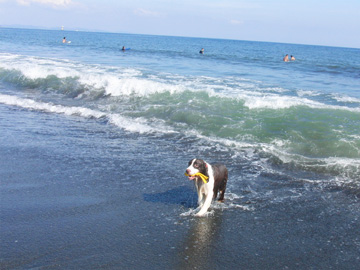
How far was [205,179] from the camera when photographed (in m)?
5.78

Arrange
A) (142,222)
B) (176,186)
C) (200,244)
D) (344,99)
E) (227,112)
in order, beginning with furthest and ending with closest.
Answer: (344,99) < (227,112) < (176,186) < (142,222) < (200,244)

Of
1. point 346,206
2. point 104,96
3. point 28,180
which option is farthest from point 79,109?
point 346,206

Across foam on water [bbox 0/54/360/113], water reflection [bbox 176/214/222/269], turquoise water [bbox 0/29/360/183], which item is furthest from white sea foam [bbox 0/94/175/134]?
water reflection [bbox 176/214/222/269]

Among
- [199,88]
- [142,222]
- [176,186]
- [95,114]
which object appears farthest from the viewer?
[199,88]

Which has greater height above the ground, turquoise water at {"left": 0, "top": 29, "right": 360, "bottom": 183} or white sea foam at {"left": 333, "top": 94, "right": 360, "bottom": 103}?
white sea foam at {"left": 333, "top": 94, "right": 360, "bottom": 103}

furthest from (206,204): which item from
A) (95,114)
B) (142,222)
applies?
(95,114)

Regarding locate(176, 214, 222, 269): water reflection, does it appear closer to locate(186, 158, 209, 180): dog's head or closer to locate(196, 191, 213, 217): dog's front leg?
locate(196, 191, 213, 217): dog's front leg

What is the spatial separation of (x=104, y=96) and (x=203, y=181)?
39.9 ft

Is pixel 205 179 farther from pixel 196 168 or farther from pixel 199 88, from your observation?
pixel 199 88

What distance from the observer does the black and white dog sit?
18.6ft

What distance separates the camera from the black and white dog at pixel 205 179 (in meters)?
5.67

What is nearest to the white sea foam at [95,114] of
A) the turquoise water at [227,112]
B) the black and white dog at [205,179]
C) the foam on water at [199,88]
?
the turquoise water at [227,112]

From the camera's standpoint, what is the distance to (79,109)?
13.9m

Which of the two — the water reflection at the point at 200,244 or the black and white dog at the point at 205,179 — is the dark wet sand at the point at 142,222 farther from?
the black and white dog at the point at 205,179
